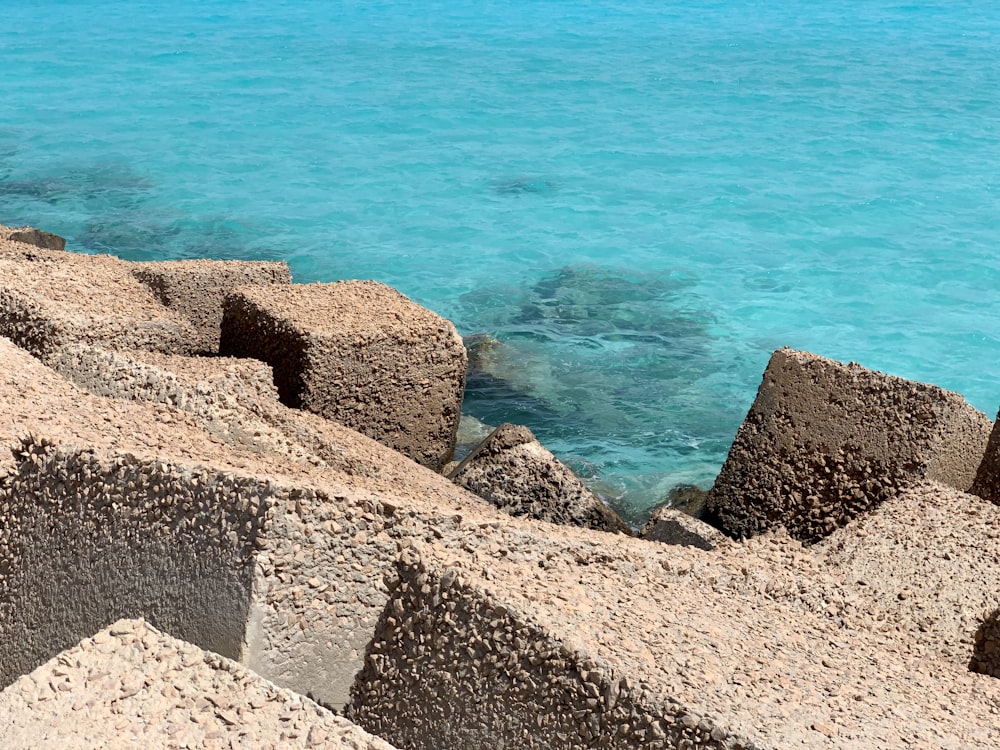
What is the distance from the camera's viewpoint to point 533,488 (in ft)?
16.3

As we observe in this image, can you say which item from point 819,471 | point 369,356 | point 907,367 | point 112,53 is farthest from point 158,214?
point 112,53

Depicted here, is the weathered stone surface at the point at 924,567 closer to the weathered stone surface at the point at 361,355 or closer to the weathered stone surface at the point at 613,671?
the weathered stone surface at the point at 613,671

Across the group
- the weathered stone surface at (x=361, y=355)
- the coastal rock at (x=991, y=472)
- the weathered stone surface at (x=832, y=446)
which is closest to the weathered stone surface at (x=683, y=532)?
the weathered stone surface at (x=832, y=446)

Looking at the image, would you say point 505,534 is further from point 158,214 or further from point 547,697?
point 158,214

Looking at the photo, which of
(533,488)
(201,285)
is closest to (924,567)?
(533,488)

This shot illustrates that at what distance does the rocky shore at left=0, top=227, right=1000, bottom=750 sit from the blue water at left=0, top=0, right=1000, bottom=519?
3.13m

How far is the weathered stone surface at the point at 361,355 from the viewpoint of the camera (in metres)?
4.90

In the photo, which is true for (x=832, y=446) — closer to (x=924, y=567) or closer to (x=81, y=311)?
(x=924, y=567)

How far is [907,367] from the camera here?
1047 centimetres

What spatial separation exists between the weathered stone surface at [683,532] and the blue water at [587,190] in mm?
2258

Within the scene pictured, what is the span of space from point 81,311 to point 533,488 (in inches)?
79.9

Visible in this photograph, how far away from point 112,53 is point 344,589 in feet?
85.8

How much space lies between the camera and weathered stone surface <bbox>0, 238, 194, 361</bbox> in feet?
14.5

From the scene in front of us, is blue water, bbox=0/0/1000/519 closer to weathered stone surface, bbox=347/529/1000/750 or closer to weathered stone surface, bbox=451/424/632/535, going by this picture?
weathered stone surface, bbox=451/424/632/535
